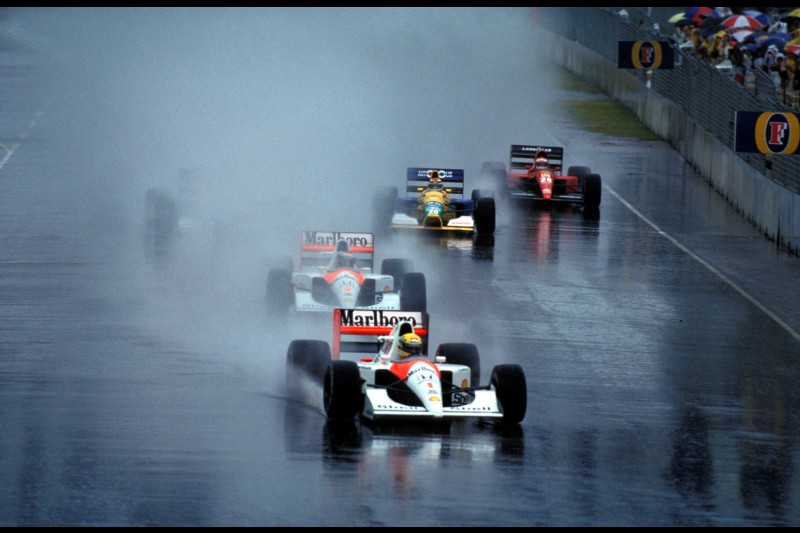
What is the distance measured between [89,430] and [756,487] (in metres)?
7.20

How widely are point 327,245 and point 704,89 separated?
21.1 meters

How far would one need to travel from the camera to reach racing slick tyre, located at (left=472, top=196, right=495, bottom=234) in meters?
32.1


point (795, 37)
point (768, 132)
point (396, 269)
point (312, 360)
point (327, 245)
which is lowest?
point (312, 360)

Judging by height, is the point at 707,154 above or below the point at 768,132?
below

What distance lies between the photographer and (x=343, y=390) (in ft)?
54.8

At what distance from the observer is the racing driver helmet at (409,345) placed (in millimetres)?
17500

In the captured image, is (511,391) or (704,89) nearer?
(511,391)

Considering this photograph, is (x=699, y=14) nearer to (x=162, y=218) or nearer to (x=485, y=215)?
(x=485, y=215)

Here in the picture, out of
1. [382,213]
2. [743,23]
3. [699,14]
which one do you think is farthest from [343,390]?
[699,14]

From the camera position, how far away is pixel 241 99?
5338 centimetres

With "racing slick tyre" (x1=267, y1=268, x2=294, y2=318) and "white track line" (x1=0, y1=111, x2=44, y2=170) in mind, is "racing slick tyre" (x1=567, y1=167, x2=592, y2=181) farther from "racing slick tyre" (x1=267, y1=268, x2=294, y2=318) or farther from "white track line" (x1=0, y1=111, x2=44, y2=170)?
"racing slick tyre" (x1=267, y1=268, x2=294, y2=318)

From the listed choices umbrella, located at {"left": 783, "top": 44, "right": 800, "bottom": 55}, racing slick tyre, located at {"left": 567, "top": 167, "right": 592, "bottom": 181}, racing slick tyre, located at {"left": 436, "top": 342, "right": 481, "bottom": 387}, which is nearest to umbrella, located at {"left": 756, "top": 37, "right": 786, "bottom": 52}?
umbrella, located at {"left": 783, "top": 44, "right": 800, "bottom": 55}

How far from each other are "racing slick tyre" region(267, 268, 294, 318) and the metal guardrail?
1372cm

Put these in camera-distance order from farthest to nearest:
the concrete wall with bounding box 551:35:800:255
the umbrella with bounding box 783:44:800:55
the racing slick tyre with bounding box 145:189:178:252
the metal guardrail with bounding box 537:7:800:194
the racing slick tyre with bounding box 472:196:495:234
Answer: the umbrella with bounding box 783:44:800:55, the metal guardrail with bounding box 537:7:800:194, the concrete wall with bounding box 551:35:800:255, the racing slick tyre with bounding box 472:196:495:234, the racing slick tyre with bounding box 145:189:178:252
